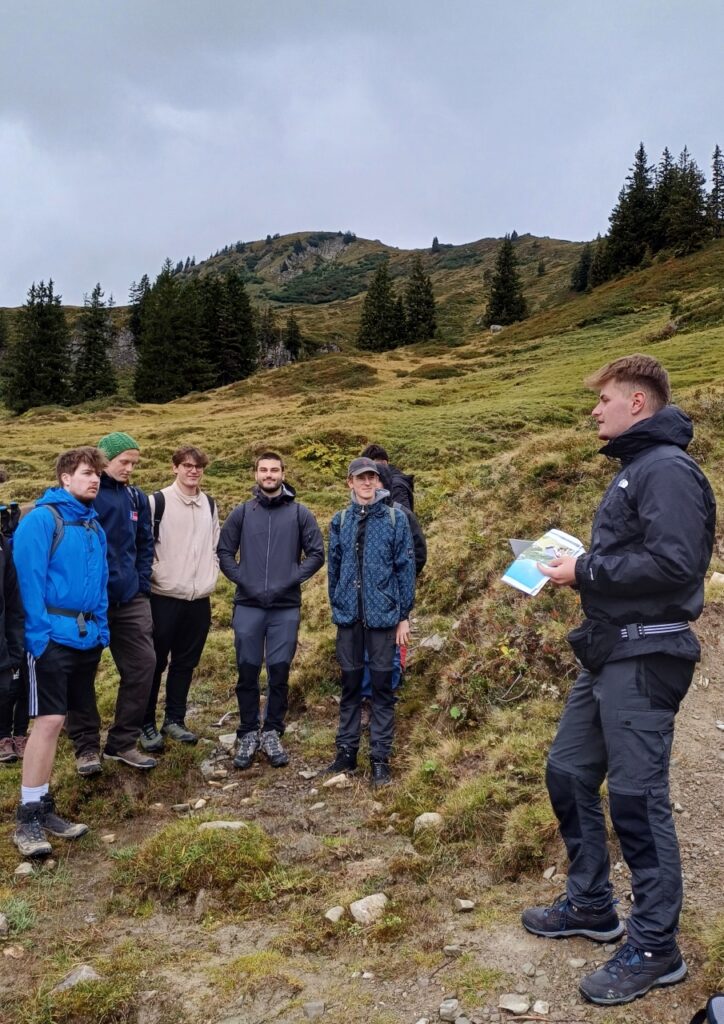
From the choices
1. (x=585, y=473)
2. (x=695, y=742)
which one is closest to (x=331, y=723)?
(x=695, y=742)

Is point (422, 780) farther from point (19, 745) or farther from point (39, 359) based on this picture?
point (39, 359)

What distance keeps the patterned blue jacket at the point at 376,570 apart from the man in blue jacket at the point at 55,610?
Result: 83.2 inches

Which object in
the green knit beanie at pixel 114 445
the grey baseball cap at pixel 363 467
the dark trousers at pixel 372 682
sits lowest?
the dark trousers at pixel 372 682

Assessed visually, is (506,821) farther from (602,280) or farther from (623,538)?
(602,280)

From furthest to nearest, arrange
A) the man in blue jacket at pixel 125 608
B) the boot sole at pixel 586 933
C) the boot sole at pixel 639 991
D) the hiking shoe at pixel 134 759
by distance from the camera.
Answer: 1. the hiking shoe at pixel 134 759
2. the man in blue jacket at pixel 125 608
3. the boot sole at pixel 586 933
4. the boot sole at pixel 639 991

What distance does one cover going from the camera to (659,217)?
6750 centimetres

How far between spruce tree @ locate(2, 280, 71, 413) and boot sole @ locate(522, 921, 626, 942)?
62.5 metres

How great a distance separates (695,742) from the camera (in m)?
5.35

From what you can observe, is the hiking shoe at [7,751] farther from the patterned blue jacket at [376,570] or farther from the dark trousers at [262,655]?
the patterned blue jacket at [376,570]

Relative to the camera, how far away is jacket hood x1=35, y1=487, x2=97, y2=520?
5285 millimetres

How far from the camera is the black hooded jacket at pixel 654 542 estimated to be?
3.13 m

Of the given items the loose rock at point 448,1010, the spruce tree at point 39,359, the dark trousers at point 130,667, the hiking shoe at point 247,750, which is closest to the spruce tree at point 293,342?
the spruce tree at point 39,359

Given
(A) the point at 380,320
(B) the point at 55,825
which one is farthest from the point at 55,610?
(A) the point at 380,320

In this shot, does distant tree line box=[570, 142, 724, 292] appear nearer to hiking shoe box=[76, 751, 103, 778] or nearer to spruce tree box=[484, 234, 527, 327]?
spruce tree box=[484, 234, 527, 327]
